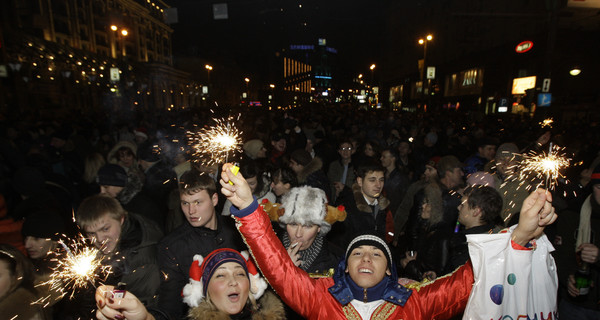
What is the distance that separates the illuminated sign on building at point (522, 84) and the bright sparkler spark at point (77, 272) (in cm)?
2564

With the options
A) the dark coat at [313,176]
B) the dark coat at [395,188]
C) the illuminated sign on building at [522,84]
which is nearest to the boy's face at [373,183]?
the dark coat at [313,176]

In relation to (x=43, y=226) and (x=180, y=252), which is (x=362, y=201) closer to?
(x=180, y=252)

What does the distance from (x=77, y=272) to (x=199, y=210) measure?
1113 mm

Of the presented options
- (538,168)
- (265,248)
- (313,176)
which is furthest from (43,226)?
(538,168)

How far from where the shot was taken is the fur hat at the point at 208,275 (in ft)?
7.60

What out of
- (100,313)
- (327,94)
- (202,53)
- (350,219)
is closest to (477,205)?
(350,219)

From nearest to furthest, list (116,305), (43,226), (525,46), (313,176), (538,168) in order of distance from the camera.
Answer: (116,305), (43,226), (538,168), (313,176), (525,46)

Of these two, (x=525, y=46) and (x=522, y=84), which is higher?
(x=525, y=46)

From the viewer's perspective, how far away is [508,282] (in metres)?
2.09

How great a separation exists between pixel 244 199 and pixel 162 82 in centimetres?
6540

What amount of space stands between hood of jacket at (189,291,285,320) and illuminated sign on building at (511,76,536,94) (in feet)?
81.8

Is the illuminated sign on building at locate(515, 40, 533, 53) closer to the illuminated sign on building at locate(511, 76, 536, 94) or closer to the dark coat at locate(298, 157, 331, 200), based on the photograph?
the illuminated sign on building at locate(511, 76, 536, 94)

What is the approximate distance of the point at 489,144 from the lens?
6.53m

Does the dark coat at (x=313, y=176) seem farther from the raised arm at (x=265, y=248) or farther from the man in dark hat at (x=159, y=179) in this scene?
the raised arm at (x=265, y=248)
